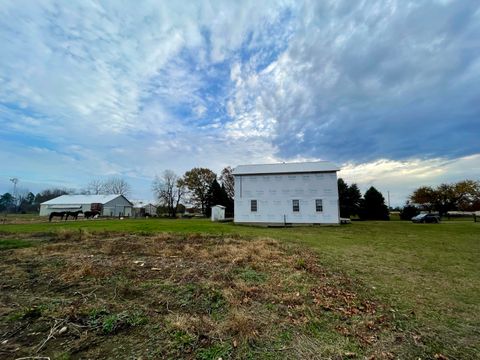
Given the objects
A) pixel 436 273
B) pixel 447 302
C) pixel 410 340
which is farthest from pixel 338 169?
pixel 410 340

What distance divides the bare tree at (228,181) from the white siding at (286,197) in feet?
76.1

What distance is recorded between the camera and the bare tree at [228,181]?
53719 mm

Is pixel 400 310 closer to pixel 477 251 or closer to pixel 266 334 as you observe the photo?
pixel 266 334

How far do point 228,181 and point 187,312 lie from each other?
50.2m

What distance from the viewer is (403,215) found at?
43.9 metres

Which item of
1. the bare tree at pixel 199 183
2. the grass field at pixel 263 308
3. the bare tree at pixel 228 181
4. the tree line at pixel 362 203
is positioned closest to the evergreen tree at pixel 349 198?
the tree line at pixel 362 203

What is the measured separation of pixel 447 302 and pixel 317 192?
77.2 feet

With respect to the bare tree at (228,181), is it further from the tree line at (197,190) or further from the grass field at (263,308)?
the grass field at (263,308)

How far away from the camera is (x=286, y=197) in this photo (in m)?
28.7

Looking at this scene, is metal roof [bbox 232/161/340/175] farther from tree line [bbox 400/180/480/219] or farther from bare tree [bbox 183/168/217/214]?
tree line [bbox 400/180/480/219]

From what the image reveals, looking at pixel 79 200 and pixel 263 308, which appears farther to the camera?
pixel 79 200

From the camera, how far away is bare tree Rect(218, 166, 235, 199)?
5372cm

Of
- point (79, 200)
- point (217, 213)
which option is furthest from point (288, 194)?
point (79, 200)

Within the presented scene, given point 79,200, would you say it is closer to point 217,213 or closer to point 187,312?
point 217,213
